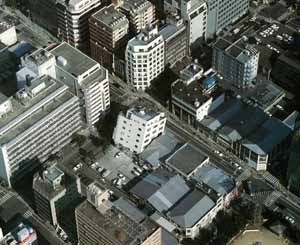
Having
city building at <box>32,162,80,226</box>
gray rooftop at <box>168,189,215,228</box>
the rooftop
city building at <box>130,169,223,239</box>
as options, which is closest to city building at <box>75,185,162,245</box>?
the rooftop

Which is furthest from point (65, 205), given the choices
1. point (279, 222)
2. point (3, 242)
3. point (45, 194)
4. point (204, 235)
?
point (279, 222)

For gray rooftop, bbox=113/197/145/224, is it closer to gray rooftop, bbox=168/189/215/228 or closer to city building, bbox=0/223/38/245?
gray rooftop, bbox=168/189/215/228

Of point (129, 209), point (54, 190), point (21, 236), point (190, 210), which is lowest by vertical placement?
point (190, 210)

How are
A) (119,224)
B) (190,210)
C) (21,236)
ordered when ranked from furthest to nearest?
(190,210)
(21,236)
(119,224)

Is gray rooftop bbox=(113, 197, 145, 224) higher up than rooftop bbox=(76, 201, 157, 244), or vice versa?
rooftop bbox=(76, 201, 157, 244)

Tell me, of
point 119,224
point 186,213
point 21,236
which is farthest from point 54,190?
point 186,213

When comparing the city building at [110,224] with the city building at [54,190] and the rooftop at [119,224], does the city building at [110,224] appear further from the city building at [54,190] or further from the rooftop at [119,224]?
the city building at [54,190]

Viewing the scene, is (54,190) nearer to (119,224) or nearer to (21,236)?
(21,236)
